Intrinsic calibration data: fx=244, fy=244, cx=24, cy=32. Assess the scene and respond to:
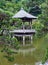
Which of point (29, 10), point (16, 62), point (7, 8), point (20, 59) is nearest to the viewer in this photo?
point (16, 62)

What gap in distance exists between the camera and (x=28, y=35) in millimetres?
19531

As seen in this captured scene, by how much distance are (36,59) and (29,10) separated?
19.1 m

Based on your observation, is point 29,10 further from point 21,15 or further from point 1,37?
point 1,37

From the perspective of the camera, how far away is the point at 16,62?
10.7 meters

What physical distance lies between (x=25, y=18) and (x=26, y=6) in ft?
37.8

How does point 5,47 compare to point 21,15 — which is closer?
point 5,47

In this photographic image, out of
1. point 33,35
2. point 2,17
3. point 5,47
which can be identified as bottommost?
point 33,35

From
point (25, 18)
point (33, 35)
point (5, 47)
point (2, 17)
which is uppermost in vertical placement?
point (2, 17)

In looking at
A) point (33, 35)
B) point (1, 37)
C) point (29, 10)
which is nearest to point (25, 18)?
point (33, 35)

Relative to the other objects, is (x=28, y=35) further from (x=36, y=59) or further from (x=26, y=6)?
(x=26, y=6)

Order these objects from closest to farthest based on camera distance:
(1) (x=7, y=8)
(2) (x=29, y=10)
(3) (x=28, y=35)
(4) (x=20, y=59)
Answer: (4) (x=20, y=59)
(3) (x=28, y=35)
(1) (x=7, y=8)
(2) (x=29, y=10)

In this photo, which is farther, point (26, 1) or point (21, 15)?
point (26, 1)

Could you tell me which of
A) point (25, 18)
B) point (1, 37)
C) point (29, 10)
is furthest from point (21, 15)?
point (1, 37)

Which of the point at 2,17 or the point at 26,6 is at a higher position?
the point at 2,17
